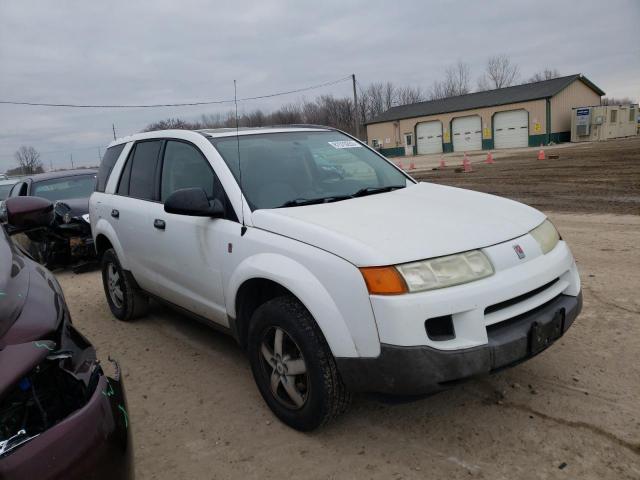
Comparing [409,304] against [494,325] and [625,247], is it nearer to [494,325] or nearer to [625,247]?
[494,325]

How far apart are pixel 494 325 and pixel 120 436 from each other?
177 cm

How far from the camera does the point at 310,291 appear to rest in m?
2.62

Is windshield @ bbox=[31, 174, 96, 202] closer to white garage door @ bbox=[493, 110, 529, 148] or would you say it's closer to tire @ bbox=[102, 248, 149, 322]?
tire @ bbox=[102, 248, 149, 322]

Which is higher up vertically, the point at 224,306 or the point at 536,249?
the point at 536,249

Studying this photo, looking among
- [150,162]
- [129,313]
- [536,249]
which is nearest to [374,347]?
[536,249]

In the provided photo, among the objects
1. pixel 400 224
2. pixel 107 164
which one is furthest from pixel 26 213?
pixel 107 164

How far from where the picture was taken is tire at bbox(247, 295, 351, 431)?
8.77 feet

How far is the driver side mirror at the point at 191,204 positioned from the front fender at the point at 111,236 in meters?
1.82

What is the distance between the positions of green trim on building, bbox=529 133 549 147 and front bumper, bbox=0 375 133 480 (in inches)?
1647

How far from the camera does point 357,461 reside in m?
2.71

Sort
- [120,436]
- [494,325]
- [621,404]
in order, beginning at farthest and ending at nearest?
[621,404], [494,325], [120,436]

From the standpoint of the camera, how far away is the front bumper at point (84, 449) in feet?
4.75

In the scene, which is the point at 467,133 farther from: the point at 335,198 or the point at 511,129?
the point at 335,198

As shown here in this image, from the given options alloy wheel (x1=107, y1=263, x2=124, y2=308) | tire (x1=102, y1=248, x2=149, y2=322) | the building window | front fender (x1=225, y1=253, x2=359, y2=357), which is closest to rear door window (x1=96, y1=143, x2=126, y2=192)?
tire (x1=102, y1=248, x2=149, y2=322)
